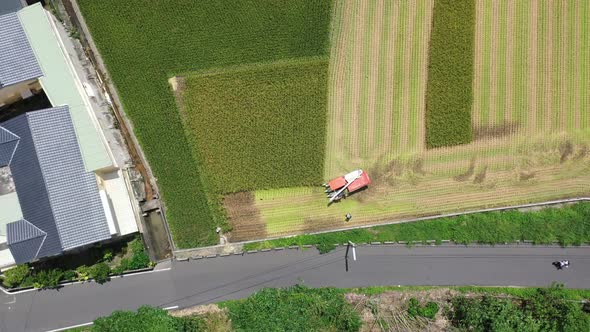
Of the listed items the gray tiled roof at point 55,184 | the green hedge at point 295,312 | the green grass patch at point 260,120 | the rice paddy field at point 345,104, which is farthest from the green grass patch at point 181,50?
the green hedge at point 295,312

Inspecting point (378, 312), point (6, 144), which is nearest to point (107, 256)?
point (6, 144)

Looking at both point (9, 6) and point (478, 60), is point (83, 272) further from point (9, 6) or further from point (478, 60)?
point (478, 60)

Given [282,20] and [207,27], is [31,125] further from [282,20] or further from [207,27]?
[282,20]

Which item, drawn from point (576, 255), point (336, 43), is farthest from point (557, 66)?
point (336, 43)

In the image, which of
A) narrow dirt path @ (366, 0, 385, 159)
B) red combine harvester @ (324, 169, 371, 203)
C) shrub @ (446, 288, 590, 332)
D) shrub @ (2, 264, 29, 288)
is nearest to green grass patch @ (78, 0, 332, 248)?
narrow dirt path @ (366, 0, 385, 159)

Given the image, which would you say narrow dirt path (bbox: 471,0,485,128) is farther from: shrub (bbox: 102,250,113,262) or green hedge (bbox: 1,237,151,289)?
shrub (bbox: 102,250,113,262)

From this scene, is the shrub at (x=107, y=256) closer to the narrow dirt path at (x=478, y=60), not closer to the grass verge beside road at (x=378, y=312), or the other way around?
the grass verge beside road at (x=378, y=312)

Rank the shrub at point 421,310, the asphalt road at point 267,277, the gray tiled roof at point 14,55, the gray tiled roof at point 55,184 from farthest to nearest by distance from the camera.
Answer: the asphalt road at point 267,277, the shrub at point 421,310, the gray tiled roof at point 14,55, the gray tiled roof at point 55,184
